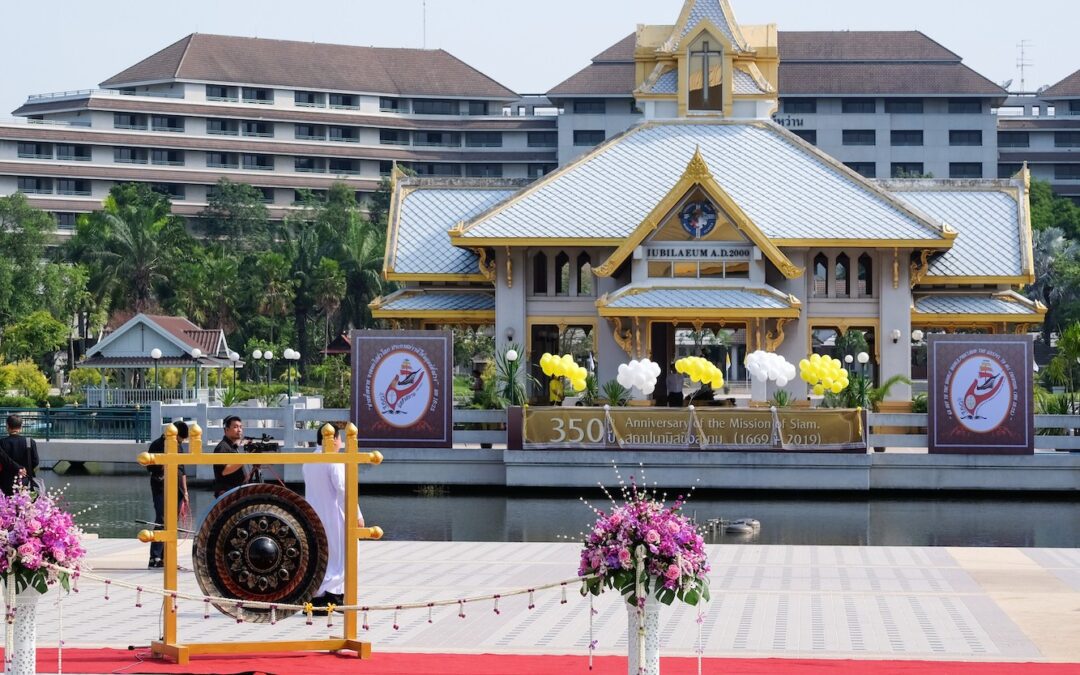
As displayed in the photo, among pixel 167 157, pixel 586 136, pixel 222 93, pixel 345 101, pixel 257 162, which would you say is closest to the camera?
pixel 167 157

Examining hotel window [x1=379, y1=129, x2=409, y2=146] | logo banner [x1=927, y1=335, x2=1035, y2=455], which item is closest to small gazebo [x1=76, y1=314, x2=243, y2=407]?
logo banner [x1=927, y1=335, x2=1035, y2=455]

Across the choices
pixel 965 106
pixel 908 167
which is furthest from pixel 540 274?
pixel 965 106

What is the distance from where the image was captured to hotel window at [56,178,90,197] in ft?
383

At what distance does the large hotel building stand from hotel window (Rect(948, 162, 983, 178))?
0.15 meters

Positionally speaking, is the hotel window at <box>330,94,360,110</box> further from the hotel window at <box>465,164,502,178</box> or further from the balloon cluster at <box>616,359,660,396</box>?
the balloon cluster at <box>616,359,660,396</box>

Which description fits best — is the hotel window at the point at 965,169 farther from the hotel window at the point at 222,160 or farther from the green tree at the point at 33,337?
the green tree at the point at 33,337

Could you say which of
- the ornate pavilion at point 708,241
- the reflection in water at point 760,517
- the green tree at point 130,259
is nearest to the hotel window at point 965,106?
the green tree at point 130,259

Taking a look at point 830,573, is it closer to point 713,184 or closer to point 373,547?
point 373,547

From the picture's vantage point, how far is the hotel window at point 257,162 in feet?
411

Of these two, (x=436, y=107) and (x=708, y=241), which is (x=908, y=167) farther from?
(x=708, y=241)

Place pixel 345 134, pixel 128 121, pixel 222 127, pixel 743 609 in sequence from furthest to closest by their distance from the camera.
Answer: pixel 345 134 < pixel 222 127 < pixel 128 121 < pixel 743 609

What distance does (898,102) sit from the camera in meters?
125

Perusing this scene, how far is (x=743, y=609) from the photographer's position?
59.6 feet

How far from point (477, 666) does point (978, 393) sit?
2455 cm
